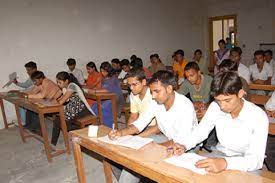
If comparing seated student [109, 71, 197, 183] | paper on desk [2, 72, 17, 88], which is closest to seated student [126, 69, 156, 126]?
seated student [109, 71, 197, 183]

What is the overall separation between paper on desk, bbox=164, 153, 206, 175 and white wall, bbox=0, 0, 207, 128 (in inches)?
185

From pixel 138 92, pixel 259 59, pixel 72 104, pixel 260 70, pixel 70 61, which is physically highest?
pixel 70 61

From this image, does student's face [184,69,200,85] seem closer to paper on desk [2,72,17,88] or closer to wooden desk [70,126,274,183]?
wooden desk [70,126,274,183]

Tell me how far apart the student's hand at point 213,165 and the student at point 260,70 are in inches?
158

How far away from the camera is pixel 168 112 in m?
2.24

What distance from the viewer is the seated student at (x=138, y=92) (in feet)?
8.60

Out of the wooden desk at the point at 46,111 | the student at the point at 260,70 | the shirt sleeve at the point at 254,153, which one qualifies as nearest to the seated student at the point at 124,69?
the wooden desk at the point at 46,111

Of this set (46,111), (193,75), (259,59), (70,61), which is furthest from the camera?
(70,61)

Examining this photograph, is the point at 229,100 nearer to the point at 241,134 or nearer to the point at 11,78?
the point at 241,134

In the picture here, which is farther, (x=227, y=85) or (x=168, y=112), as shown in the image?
(x=168, y=112)

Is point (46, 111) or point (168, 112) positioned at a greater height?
point (168, 112)

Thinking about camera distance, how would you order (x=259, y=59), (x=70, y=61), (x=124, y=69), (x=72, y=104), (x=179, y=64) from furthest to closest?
(x=179, y=64) < (x=124, y=69) < (x=70, y=61) < (x=259, y=59) < (x=72, y=104)

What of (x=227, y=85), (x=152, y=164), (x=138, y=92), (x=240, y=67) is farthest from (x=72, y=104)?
(x=227, y=85)

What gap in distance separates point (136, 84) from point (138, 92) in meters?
0.10
